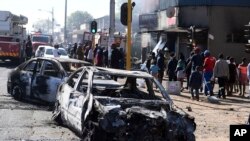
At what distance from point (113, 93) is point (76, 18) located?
167030 millimetres

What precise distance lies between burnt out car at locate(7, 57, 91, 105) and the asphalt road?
306 millimetres

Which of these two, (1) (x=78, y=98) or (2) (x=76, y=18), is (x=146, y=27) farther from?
(2) (x=76, y=18)

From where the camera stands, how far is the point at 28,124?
36.8 feet

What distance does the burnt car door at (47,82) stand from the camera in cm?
1373

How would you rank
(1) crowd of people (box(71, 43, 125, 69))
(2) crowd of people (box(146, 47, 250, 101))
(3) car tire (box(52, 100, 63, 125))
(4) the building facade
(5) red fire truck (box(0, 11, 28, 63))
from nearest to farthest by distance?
(3) car tire (box(52, 100, 63, 125)) → (2) crowd of people (box(146, 47, 250, 101)) → (1) crowd of people (box(71, 43, 125, 69)) → (4) the building facade → (5) red fire truck (box(0, 11, 28, 63))

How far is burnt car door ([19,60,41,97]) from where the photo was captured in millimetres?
14471

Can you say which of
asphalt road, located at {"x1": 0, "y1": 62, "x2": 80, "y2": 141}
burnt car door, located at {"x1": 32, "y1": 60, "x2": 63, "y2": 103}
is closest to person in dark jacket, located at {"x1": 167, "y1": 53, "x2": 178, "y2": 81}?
burnt car door, located at {"x1": 32, "y1": 60, "x2": 63, "y2": 103}

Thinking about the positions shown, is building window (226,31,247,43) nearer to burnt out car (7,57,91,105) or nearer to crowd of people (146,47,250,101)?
crowd of people (146,47,250,101)

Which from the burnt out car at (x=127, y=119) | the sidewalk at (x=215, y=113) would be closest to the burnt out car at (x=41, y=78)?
the sidewalk at (x=215, y=113)

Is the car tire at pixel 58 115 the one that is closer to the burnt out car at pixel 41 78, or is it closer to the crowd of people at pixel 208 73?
the burnt out car at pixel 41 78

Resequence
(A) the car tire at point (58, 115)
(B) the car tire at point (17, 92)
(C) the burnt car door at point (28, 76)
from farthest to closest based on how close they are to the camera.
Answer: (B) the car tire at point (17, 92), (C) the burnt car door at point (28, 76), (A) the car tire at point (58, 115)

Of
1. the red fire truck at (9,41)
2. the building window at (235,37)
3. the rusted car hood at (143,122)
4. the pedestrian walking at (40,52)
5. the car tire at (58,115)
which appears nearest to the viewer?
the rusted car hood at (143,122)

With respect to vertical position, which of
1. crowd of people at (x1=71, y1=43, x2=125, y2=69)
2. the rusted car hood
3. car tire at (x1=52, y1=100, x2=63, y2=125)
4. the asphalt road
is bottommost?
the asphalt road

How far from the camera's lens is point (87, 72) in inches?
399
